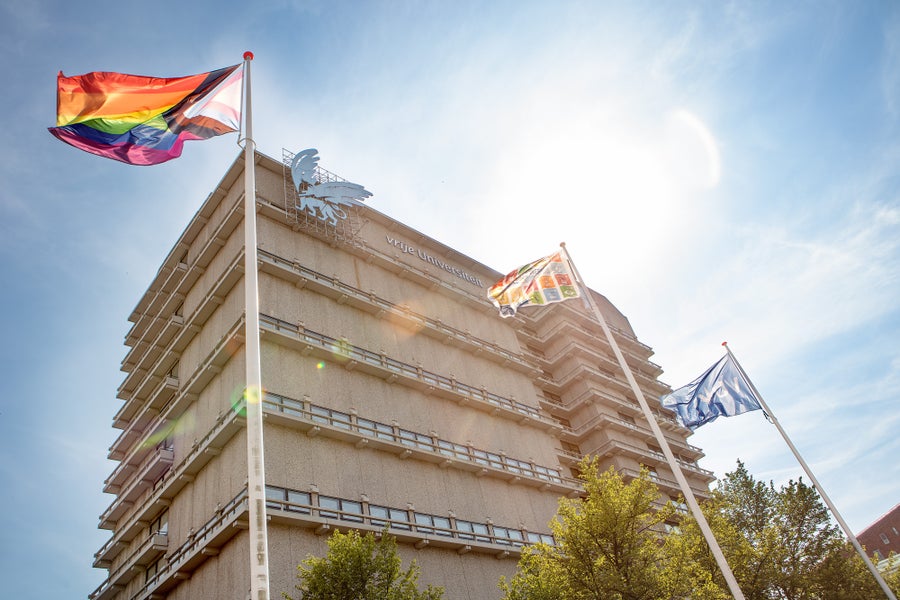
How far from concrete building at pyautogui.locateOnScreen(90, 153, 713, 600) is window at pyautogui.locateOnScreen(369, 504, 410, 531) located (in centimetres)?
12

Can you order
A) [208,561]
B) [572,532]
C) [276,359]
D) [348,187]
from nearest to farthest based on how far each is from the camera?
[572,532] → [208,561] → [276,359] → [348,187]

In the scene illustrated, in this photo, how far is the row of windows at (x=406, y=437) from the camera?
3283 cm

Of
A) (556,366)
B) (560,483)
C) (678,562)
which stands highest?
(556,366)

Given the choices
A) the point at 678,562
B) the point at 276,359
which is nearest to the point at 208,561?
the point at 276,359

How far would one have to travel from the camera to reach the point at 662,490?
55.9 m

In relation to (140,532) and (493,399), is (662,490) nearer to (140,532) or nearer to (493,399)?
(493,399)

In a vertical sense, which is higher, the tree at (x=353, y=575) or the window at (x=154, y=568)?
the window at (x=154, y=568)

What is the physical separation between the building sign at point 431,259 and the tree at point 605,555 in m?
28.7

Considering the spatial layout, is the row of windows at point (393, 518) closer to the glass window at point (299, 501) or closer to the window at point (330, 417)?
the glass window at point (299, 501)

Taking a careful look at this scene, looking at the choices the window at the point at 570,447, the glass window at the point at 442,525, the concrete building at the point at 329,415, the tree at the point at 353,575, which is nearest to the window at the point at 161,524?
the concrete building at the point at 329,415

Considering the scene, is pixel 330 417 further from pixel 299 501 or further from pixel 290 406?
pixel 299 501

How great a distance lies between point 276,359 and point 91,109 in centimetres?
1961

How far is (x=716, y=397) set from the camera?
31094 mm

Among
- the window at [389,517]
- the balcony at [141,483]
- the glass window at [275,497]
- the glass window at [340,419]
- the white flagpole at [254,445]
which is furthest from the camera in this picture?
the balcony at [141,483]
